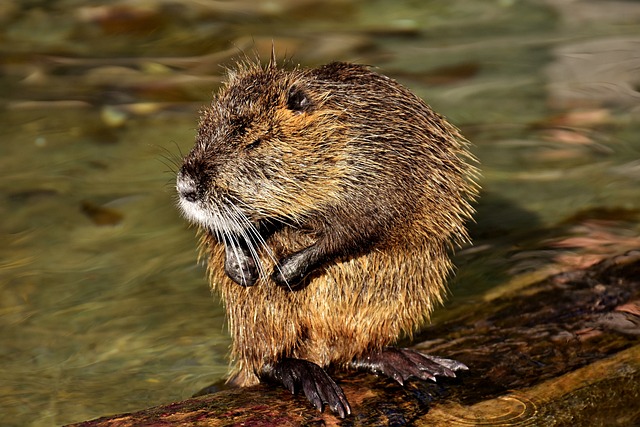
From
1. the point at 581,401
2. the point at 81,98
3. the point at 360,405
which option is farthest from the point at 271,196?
the point at 81,98

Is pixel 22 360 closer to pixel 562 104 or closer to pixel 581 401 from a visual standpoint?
pixel 581 401

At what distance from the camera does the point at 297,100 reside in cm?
390

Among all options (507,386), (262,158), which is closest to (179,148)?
(262,158)

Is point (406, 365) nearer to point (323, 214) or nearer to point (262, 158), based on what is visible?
point (323, 214)

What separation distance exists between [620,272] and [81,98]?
15.8 feet

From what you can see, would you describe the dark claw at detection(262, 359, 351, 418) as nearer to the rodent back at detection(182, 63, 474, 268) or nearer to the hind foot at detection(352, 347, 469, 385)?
the hind foot at detection(352, 347, 469, 385)

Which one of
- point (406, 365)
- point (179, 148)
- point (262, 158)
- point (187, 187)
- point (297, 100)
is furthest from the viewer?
point (179, 148)

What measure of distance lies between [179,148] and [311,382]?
250 centimetres

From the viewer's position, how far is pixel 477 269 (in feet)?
18.4

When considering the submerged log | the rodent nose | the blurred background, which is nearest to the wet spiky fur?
the rodent nose

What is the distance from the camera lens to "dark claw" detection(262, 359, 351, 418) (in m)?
3.67

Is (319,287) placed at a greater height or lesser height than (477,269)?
greater

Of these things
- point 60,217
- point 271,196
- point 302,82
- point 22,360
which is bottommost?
point 22,360

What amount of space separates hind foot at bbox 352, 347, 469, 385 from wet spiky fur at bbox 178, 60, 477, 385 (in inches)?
2.7
